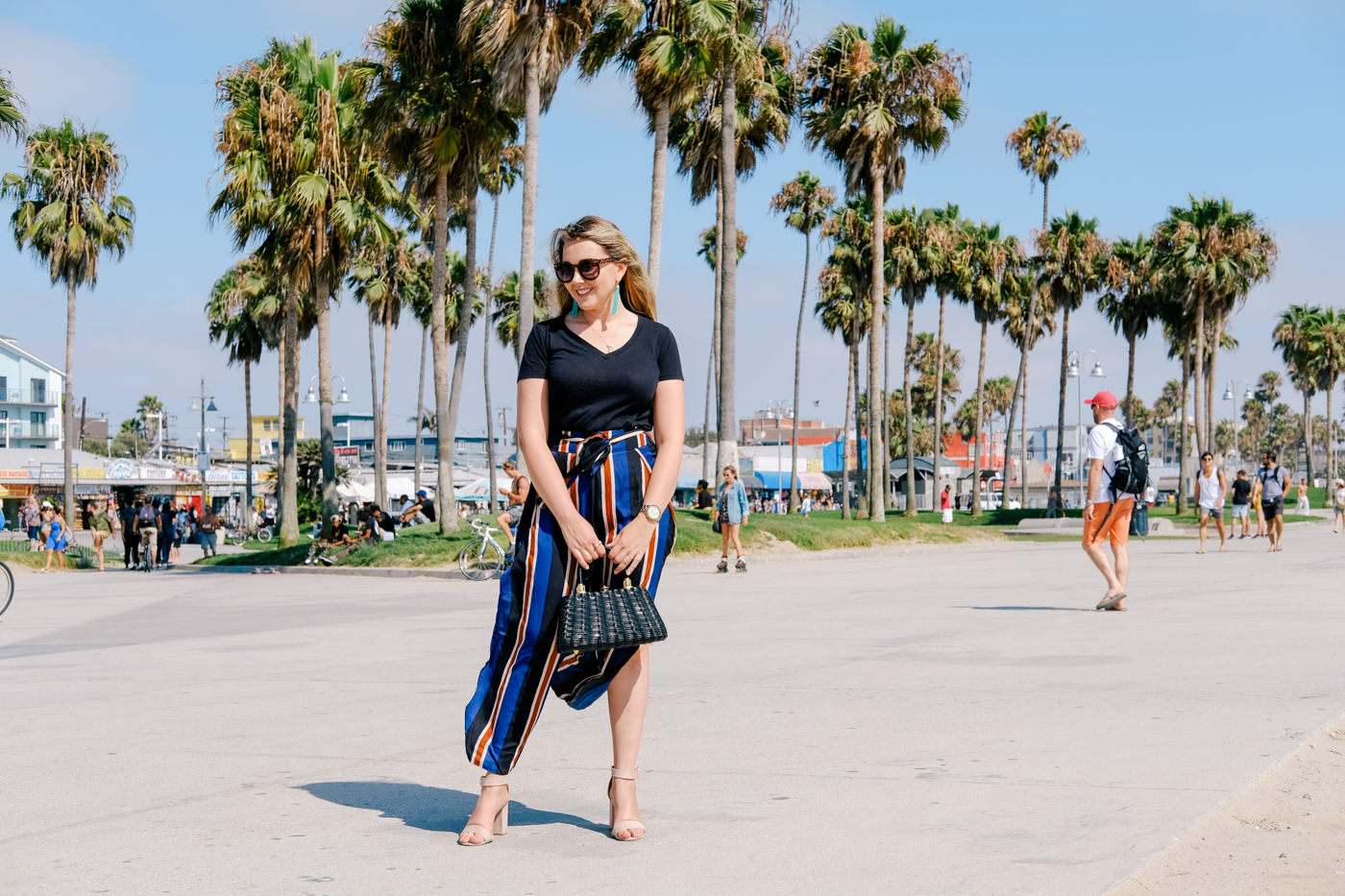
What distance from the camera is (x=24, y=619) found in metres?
14.4

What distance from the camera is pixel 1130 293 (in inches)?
2243

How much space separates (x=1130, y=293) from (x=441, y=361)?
38569mm

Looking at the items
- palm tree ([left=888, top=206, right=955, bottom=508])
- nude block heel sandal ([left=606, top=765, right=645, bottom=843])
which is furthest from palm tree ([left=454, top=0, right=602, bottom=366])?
palm tree ([left=888, top=206, right=955, bottom=508])

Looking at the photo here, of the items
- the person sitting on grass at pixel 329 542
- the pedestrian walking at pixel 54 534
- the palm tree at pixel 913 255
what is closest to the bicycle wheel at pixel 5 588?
the person sitting on grass at pixel 329 542

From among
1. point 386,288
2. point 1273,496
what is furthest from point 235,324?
point 1273,496

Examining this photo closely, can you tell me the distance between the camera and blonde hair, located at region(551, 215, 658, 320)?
418 centimetres

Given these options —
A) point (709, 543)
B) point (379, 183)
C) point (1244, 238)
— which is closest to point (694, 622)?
point (709, 543)

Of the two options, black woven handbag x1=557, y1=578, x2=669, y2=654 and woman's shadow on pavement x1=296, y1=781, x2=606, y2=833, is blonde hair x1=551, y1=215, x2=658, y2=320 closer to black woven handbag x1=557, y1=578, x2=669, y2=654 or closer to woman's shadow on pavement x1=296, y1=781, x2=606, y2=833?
black woven handbag x1=557, y1=578, x2=669, y2=654

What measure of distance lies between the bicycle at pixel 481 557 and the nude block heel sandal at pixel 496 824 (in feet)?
52.8

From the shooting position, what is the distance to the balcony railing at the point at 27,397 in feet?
294

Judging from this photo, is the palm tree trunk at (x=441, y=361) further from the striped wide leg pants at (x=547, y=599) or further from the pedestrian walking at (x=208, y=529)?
the striped wide leg pants at (x=547, y=599)

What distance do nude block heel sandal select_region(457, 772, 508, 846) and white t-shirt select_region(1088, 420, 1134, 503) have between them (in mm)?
8863

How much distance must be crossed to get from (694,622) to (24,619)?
771 centimetres

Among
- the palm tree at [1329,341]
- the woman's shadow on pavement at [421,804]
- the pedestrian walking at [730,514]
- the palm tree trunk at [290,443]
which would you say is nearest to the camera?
the woman's shadow on pavement at [421,804]
